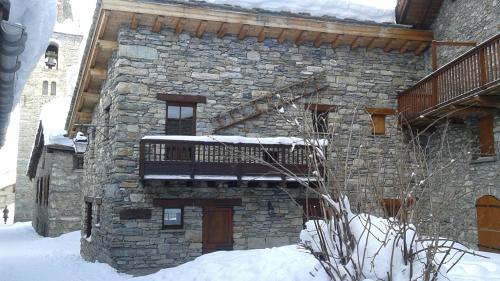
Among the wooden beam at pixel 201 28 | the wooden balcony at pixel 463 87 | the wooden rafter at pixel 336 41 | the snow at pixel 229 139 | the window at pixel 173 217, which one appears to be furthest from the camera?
the wooden rafter at pixel 336 41

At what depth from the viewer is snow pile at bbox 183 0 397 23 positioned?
39.0 ft

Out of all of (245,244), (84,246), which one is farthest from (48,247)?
(245,244)

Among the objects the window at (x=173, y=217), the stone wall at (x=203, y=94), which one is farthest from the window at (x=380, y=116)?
the window at (x=173, y=217)

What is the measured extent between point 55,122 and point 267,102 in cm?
1446

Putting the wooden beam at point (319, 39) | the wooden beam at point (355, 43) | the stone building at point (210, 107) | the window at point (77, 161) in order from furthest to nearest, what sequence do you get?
the window at point (77, 161) → the wooden beam at point (355, 43) → the wooden beam at point (319, 39) → the stone building at point (210, 107)

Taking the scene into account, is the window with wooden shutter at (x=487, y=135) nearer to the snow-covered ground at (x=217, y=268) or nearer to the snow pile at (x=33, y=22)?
the snow-covered ground at (x=217, y=268)

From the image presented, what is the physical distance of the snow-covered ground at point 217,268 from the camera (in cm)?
685

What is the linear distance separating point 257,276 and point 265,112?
513 cm

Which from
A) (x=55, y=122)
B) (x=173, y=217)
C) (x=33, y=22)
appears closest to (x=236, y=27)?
(x=173, y=217)

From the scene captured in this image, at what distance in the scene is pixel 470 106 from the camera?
9.45m

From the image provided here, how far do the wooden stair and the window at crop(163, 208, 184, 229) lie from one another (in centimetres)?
213

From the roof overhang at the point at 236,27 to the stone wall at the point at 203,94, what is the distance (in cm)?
22

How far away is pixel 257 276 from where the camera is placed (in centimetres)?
758

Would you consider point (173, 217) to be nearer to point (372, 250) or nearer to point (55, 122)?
point (372, 250)
